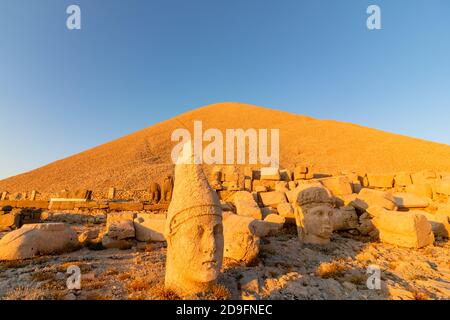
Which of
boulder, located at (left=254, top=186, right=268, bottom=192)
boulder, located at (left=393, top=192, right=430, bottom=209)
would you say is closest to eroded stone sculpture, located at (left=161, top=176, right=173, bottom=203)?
boulder, located at (left=254, top=186, right=268, bottom=192)

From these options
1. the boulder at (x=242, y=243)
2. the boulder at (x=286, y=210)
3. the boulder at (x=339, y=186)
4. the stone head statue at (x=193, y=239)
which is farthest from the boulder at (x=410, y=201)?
the stone head statue at (x=193, y=239)

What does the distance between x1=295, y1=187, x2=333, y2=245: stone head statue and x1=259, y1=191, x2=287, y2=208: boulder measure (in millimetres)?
3032

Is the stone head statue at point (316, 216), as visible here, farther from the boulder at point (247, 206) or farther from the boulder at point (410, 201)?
the boulder at point (410, 201)

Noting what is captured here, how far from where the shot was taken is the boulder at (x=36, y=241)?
5180mm

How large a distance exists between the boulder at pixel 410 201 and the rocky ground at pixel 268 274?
11.4ft

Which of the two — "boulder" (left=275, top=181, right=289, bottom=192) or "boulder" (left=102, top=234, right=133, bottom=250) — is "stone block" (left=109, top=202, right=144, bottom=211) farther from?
"boulder" (left=275, top=181, right=289, bottom=192)

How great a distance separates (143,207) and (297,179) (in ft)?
24.8

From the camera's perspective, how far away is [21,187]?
2695 cm

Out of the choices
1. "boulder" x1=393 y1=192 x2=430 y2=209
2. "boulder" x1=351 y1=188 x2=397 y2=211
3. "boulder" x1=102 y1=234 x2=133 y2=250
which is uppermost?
"boulder" x1=351 y1=188 x2=397 y2=211

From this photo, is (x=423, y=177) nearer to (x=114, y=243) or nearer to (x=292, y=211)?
(x=292, y=211)

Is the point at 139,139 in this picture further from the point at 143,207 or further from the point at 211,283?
the point at 211,283

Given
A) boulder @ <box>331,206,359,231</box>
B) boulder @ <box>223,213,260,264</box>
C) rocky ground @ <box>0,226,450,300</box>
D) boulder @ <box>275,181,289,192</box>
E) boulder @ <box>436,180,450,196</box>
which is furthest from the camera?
boulder @ <box>275,181,289,192</box>

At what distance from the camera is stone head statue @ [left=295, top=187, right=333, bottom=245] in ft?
21.3

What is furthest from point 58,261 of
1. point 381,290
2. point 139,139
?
point 139,139
